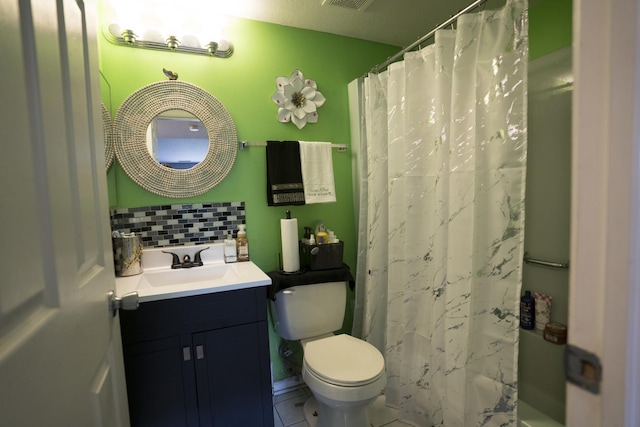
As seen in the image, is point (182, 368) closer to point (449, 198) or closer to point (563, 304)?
point (449, 198)

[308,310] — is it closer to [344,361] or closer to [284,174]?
[344,361]

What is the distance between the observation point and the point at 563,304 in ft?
4.86

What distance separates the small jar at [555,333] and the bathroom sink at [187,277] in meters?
1.43

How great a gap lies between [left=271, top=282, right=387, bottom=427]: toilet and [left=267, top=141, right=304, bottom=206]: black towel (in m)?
0.55

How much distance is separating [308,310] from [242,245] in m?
0.56

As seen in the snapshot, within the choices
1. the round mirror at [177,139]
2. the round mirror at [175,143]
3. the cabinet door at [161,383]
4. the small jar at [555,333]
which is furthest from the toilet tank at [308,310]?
the small jar at [555,333]

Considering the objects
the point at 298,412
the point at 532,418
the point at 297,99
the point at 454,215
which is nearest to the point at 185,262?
the point at 298,412

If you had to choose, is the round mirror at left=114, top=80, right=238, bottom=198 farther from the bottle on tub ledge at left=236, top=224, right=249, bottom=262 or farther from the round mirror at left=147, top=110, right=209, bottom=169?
the bottle on tub ledge at left=236, top=224, right=249, bottom=262

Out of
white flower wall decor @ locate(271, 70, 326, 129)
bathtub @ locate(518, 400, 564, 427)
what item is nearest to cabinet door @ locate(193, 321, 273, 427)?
bathtub @ locate(518, 400, 564, 427)

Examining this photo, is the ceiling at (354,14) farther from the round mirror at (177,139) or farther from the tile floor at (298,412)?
the tile floor at (298,412)

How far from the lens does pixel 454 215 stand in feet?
4.31

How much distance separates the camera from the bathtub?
1271mm

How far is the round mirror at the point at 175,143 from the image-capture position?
61.7 inches

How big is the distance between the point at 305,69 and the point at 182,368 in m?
1.87
